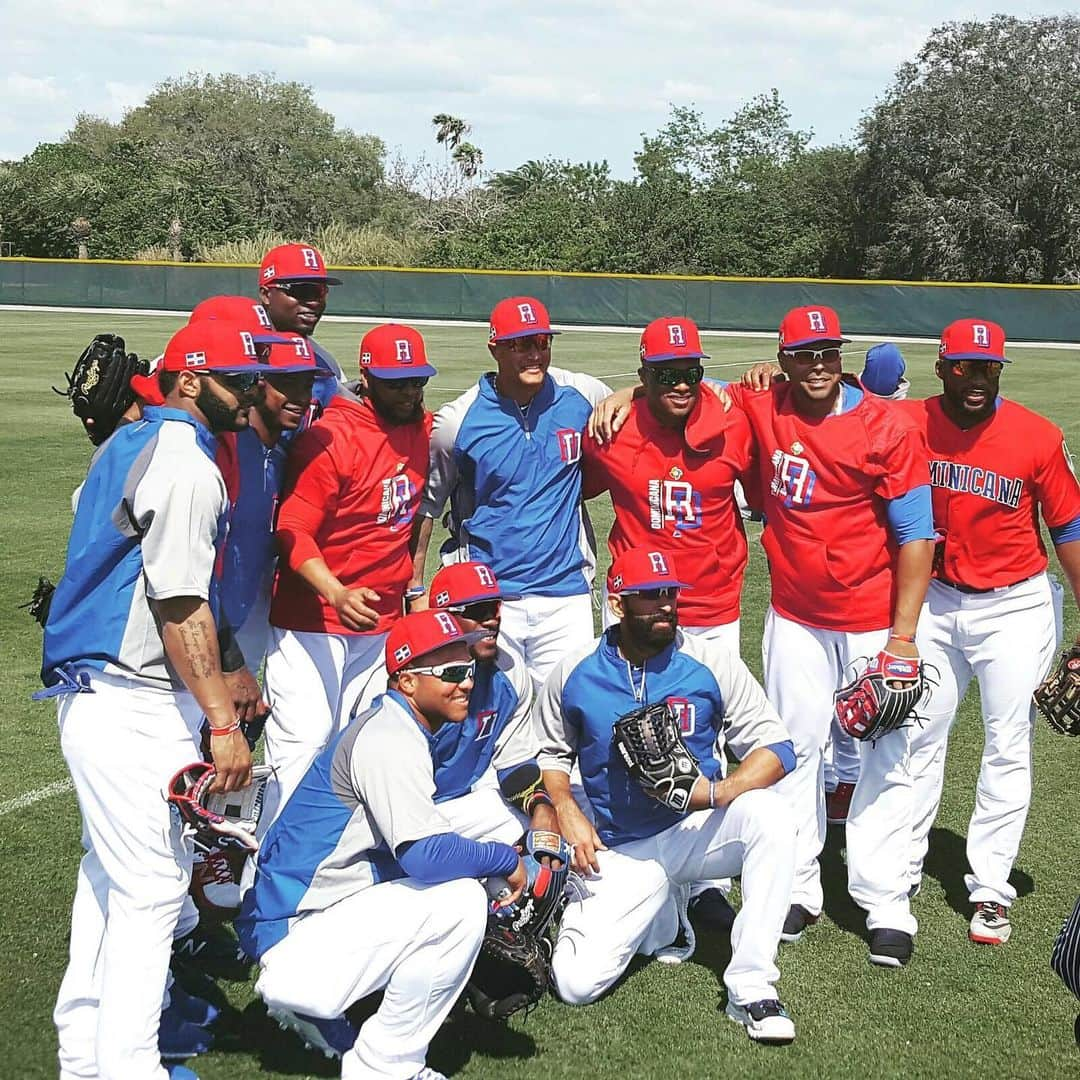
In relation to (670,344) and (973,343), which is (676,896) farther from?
(973,343)

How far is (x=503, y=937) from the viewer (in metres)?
4.48

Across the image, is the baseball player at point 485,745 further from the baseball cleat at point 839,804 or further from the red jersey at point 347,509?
the baseball cleat at point 839,804

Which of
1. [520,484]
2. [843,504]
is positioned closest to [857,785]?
[843,504]

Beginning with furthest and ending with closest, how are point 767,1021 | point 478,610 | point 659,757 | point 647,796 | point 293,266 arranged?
1. point 293,266
2. point 647,796
3. point 478,610
4. point 659,757
5. point 767,1021

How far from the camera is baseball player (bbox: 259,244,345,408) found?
6066mm

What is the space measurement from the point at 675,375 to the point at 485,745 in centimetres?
169

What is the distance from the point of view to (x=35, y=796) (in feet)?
21.0

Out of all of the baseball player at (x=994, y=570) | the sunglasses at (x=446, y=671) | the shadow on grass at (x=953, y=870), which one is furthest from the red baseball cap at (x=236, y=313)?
the shadow on grass at (x=953, y=870)

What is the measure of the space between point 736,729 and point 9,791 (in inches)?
135

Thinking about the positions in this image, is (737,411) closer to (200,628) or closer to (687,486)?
(687,486)

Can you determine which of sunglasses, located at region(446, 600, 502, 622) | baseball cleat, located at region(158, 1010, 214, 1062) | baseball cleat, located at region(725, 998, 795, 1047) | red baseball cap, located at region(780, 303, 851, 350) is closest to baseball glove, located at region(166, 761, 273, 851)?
baseball cleat, located at region(158, 1010, 214, 1062)

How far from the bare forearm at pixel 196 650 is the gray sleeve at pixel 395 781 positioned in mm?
487

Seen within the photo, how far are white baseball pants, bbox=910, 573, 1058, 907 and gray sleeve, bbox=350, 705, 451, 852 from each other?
6.99ft

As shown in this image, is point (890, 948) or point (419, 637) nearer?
point (419, 637)
